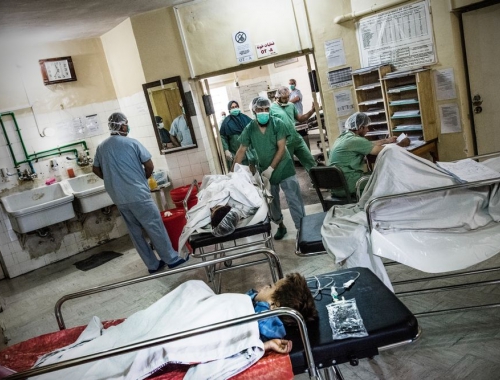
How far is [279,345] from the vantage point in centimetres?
162

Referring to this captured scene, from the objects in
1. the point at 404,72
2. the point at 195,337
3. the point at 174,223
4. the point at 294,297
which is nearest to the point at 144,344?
the point at 195,337

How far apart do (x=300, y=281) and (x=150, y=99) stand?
13.1 ft

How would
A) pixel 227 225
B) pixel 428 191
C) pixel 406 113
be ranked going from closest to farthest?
1. pixel 428 191
2. pixel 227 225
3. pixel 406 113

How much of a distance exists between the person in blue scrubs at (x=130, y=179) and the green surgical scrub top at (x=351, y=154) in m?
1.87

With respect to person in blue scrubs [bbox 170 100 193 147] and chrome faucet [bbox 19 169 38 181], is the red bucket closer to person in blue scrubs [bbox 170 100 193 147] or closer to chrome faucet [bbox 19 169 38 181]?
person in blue scrubs [bbox 170 100 193 147]

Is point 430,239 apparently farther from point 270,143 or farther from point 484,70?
point 484,70

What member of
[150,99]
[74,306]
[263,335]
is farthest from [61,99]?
[263,335]

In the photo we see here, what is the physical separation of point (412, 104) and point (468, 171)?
7.16ft

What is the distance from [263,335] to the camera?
67.1 inches

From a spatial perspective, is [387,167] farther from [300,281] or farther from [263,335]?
[263,335]

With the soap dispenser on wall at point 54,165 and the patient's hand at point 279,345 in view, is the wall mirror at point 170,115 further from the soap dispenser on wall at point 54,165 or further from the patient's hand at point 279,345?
the patient's hand at point 279,345

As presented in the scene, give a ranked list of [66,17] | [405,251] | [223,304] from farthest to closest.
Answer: [66,17] → [405,251] → [223,304]

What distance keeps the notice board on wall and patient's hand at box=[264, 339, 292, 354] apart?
3.60 m

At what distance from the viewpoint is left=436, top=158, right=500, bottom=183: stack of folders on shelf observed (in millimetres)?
2363
